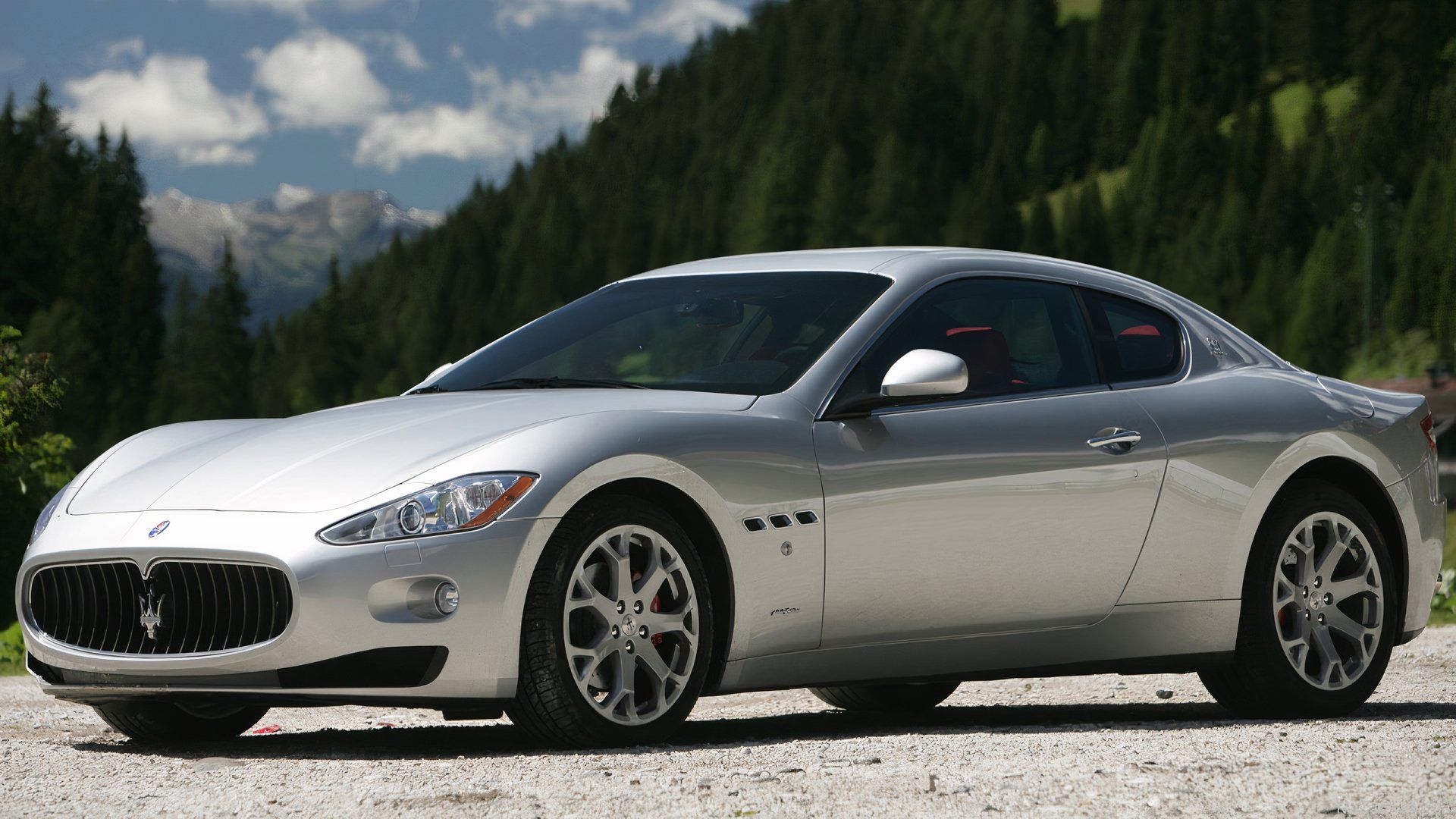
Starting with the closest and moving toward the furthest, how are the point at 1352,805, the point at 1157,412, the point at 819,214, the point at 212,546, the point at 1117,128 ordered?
1. the point at 1352,805
2. the point at 212,546
3. the point at 1157,412
4. the point at 819,214
5. the point at 1117,128

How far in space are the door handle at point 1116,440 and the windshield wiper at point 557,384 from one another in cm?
161

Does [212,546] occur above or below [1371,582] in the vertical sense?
above

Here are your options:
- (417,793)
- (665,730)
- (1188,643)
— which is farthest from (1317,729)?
(417,793)

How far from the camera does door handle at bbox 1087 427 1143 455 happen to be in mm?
6129

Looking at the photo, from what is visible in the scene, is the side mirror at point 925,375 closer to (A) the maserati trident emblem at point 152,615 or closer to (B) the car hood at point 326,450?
(B) the car hood at point 326,450

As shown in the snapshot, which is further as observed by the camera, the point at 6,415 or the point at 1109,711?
the point at 6,415

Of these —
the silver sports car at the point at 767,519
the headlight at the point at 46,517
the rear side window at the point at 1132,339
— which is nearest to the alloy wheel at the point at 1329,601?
the silver sports car at the point at 767,519

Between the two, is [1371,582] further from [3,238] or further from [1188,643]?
[3,238]

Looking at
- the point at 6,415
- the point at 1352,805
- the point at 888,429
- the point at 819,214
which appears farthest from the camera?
the point at 819,214

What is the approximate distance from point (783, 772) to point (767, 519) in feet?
3.26

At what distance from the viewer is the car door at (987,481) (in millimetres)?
5543

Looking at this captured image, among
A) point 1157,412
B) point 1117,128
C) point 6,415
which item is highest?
point 1117,128

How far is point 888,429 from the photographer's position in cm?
562

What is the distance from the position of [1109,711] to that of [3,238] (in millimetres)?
111023
